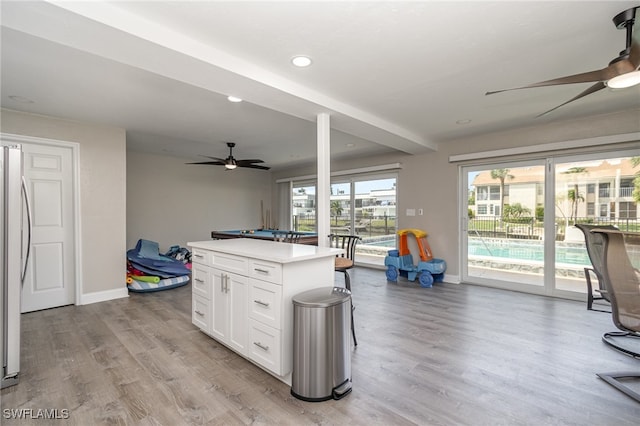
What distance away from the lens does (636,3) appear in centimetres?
172

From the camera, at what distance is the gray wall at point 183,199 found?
Result: 6277mm

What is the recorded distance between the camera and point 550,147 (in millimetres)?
4125

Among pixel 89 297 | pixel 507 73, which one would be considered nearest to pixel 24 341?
pixel 89 297

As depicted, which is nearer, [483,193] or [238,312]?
[238,312]

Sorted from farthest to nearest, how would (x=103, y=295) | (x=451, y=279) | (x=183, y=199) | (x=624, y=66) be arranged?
(x=183, y=199), (x=451, y=279), (x=103, y=295), (x=624, y=66)

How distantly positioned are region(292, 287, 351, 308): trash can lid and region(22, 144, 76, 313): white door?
146 inches

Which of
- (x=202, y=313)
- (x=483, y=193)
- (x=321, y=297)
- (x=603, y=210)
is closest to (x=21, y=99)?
(x=202, y=313)

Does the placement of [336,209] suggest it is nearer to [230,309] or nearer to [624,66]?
[230,309]

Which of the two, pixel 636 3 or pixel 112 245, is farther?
pixel 112 245

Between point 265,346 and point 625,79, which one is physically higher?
point 625,79

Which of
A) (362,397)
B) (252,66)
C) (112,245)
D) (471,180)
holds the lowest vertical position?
(362,397)

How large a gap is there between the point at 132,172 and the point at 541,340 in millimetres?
7299

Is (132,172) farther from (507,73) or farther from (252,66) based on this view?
(507,73)

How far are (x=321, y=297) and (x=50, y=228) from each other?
12.9ft
